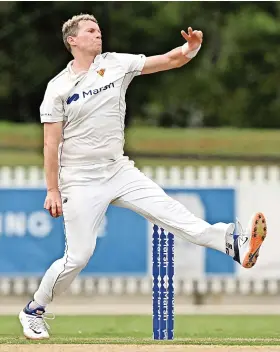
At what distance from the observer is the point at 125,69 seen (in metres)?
8.43

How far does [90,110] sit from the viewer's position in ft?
27.1

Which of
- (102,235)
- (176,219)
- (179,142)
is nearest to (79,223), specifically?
(176,219)

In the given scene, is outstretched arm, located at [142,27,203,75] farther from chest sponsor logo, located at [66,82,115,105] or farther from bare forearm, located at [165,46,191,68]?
chest sponsor logo, located at [66,82,115,105]

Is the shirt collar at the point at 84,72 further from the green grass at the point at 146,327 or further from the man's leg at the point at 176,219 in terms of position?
the green grass at the point at 146,327

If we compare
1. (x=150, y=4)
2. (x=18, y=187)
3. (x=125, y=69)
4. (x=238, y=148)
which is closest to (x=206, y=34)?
(x=150, y=4)

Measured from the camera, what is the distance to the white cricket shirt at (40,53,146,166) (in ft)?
27.2

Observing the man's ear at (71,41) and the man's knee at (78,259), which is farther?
the man's ear at (71,41)

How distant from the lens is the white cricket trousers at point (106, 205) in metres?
8.29

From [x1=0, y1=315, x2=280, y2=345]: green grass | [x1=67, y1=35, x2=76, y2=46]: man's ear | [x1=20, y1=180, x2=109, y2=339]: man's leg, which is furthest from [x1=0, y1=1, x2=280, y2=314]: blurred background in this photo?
[x1=67, y1=35, x2=76, y2=46]: man's ear

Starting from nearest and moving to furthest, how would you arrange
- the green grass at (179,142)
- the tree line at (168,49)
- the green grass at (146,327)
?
1. the green grass at (146,327)
2. the green grass at (179,142)
3. the tree line at (168,49)

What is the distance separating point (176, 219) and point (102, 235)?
548cm

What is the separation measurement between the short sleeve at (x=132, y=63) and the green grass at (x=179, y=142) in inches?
638

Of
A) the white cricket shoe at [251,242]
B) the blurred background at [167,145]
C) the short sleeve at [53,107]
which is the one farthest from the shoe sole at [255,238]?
the blurred background at [167,145]

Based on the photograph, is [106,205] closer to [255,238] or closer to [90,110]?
[90,110]
